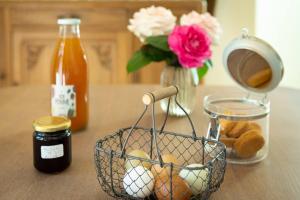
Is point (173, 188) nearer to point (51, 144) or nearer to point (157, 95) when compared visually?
point (157, 95)

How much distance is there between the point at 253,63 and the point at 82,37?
6.66 feet

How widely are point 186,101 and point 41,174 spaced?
0.57 meters

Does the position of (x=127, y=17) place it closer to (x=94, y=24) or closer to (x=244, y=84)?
(x=94, y=24)

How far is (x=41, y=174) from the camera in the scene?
3.16 feet

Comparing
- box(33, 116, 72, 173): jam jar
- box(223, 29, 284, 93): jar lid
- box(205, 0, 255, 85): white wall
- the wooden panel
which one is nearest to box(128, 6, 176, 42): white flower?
box(223, 29, 284, 93): jar lid

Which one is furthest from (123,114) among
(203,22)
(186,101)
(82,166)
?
(82,166)

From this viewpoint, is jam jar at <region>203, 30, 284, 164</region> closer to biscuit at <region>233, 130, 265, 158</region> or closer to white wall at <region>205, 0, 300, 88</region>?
biscuit at <region>233, 130, 265, 158</region>

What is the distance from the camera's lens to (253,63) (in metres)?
1.15

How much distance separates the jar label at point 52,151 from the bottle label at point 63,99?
262 mm

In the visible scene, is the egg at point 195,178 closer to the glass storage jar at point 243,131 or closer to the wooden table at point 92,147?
the wooden table at point 92,147

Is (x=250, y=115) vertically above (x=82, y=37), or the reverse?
(x=82, y=37)

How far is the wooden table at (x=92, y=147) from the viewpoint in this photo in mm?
893

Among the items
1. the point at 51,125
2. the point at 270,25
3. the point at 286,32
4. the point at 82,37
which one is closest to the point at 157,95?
the point at 51,125

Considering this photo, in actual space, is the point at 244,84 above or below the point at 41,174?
above
